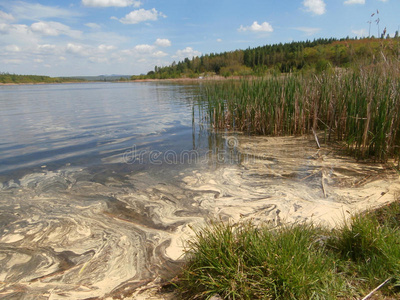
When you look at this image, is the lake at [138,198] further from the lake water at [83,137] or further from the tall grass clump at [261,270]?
the tall grass clump at [261,270]

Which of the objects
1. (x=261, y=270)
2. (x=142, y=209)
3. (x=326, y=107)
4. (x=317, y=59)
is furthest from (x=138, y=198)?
(x=317, y=59)

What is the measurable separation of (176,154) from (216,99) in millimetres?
2336

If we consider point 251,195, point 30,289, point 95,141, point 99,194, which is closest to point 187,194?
point 251,195

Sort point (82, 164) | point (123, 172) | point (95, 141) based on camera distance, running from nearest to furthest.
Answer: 1. point (123, 172)
2. point (82, 164)
3. point (95, 141)

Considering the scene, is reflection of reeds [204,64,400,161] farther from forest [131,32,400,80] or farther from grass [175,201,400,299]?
grass [175,201,400,299]

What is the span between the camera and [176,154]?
532cm

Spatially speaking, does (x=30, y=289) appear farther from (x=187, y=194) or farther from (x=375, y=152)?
(x=375, y=152)

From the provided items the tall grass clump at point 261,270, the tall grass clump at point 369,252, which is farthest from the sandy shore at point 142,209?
the tall grass clump at point 369,252

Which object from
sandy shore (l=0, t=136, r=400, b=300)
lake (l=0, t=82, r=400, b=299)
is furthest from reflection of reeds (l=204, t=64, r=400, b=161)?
sandy shore (l=0, t=136, r=400, b=300)

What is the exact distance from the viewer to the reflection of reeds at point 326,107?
378cm

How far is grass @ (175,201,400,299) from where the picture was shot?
4.68ft

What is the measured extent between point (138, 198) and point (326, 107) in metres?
4.47

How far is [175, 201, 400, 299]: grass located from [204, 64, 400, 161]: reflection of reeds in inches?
102

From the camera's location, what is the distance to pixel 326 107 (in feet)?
18.6
